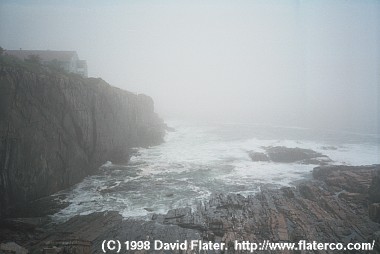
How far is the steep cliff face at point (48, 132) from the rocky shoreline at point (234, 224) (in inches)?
211

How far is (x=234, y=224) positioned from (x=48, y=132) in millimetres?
22225

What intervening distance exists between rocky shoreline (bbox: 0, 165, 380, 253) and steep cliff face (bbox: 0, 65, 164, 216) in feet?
17.6

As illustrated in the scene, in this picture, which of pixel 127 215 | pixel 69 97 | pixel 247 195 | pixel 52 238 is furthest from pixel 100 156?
pixel 247 195

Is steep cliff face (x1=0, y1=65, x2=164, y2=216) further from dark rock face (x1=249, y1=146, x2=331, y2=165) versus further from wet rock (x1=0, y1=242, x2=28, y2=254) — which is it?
dark rock face (x1=249, y1=146, x2=331, y2=165)

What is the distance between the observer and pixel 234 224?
813 inches

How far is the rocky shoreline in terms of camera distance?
18.3 meters

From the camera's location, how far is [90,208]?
925 inches

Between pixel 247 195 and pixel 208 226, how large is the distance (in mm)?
8843

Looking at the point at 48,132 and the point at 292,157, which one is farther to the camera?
the point at 292,157

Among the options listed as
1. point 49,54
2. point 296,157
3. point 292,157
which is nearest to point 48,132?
point 49,54

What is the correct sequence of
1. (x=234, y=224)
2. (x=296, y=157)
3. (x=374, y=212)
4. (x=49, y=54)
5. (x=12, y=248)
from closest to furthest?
(x=12, y=248) → (x=234, y=224) → (x=374, y=212) → (x=296, y=157) → (x=49, y=54)

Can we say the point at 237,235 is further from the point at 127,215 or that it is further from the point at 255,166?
the point at 255,166

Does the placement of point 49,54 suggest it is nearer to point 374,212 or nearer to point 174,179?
point 174,179

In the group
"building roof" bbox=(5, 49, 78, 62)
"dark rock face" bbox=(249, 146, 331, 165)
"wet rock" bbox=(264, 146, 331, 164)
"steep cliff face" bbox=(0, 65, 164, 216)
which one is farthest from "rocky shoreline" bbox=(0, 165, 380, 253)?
"building roof" bbox=(5, 49, 78, 62)
